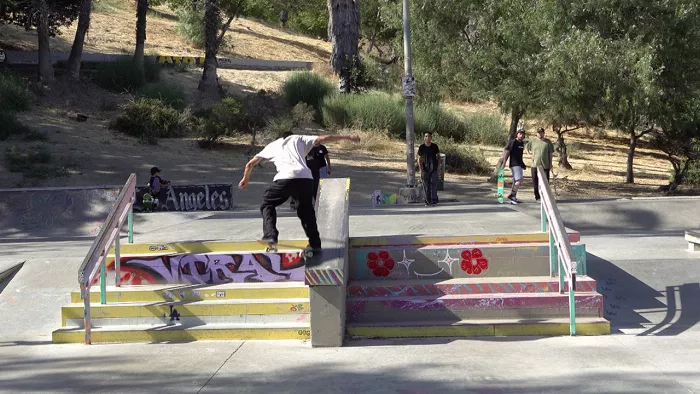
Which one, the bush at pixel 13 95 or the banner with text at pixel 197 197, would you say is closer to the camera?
the banner with text at pixel 197 197

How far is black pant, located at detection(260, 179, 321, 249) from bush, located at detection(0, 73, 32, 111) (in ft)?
69.2

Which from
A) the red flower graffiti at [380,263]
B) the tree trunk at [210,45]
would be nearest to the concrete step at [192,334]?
the red flower graffiti at [380,263]

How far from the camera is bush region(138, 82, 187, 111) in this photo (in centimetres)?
3018

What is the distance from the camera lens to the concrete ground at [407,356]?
651 cm

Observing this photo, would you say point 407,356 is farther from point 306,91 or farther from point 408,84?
point 306,91

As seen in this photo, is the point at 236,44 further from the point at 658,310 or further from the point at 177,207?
the point at 658,310

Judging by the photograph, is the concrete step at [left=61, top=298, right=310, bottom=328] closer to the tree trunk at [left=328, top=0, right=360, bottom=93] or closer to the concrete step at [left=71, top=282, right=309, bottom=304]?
the concrete step at [left=71, top=282, right=309, bottom=304]

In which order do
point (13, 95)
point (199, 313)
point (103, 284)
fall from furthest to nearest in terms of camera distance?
point (13, 95)
point (103, 284)
point (199, 313)

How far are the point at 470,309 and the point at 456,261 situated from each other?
2.72 feet

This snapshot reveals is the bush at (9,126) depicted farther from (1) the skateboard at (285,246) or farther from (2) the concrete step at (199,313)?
(1) the skateboard at (285,246)

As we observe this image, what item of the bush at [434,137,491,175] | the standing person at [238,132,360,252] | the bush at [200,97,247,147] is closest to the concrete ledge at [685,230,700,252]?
the standing person at [238,132,360,252]

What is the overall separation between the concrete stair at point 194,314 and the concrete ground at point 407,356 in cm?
16

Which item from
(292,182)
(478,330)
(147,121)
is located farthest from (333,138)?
(147,121)

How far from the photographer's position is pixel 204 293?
855 centimetres
